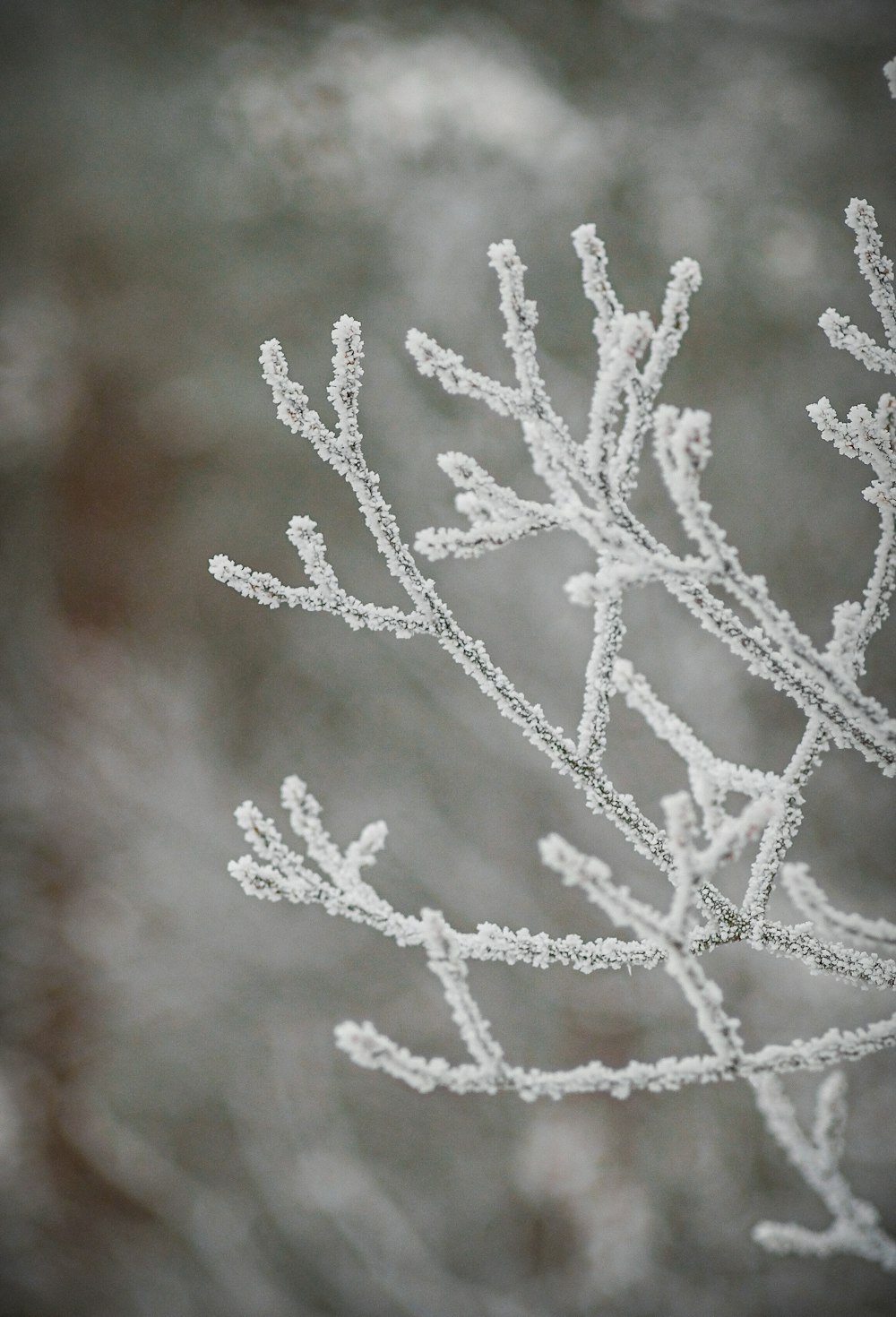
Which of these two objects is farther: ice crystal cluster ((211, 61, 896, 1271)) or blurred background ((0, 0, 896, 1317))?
blurred background ((0, 0, 896, 1317))

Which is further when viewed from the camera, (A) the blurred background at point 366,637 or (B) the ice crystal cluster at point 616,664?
(A) the blurred background at point 366,637

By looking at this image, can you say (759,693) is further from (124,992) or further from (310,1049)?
(124,992)

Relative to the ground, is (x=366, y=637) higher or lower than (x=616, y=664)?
higher

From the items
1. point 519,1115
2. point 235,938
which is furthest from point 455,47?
point 519,1115

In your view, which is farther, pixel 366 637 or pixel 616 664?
pixel 366 637
